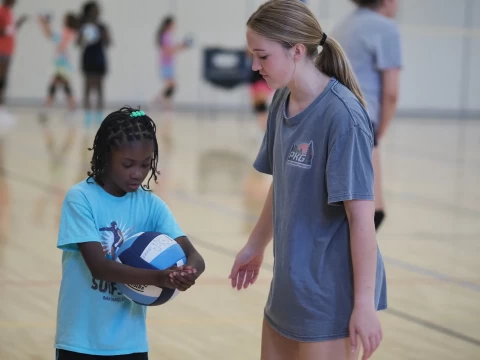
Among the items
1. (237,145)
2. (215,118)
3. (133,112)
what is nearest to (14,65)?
(215,118)

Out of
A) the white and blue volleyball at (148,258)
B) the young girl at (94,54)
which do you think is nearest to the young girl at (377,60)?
the white and blue volleyball at (148,258)

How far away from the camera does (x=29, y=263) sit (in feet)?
16.8

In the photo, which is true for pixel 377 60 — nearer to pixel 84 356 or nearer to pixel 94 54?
pixel 84 356

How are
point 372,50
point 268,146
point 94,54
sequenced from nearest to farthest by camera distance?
1. point 268,146
2. point 372,50
3. point 94,54

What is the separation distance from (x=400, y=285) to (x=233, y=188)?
3571mm

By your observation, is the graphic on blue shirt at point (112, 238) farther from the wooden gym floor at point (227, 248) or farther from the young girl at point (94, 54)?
the young girl at point (94, 54)

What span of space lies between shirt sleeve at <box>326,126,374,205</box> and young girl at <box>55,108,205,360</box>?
440 millimetres

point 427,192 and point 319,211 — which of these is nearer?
point 319,211

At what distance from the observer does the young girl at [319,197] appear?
2.17 metres

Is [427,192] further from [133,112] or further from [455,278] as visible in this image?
[133,112]

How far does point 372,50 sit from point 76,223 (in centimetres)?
220

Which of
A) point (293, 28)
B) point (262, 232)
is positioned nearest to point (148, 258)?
point (262, 232)

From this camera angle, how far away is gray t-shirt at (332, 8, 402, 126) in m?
4.11

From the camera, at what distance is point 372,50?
13.5 feet
